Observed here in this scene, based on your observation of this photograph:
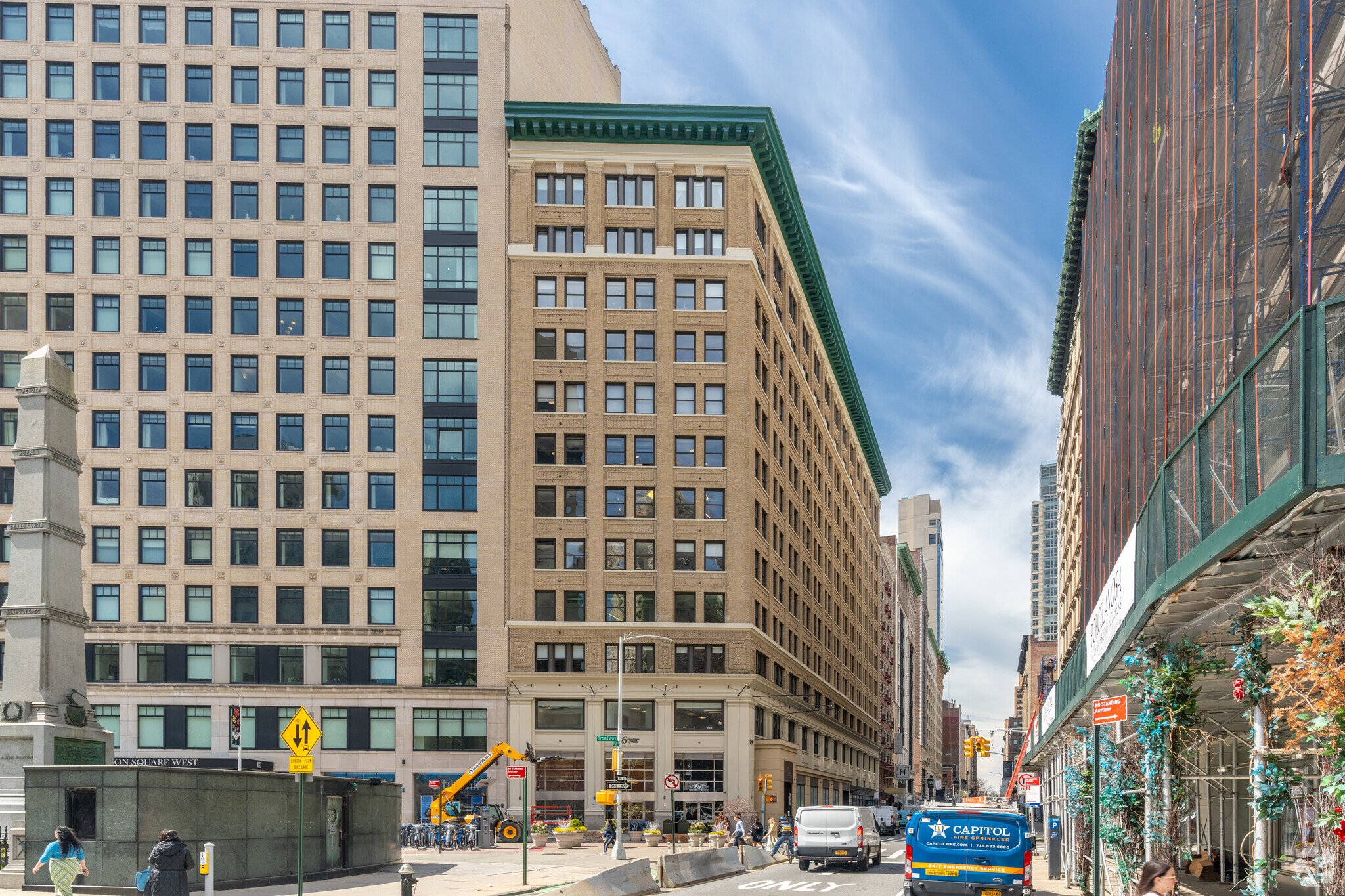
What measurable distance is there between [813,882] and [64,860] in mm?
21949

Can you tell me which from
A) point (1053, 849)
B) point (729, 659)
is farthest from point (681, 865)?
point (729, 659)

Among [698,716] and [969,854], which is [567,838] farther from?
[969,854]

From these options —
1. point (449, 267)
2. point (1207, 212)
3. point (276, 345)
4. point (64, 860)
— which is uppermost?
point (449, 267)

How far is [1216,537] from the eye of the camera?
13.2 meters

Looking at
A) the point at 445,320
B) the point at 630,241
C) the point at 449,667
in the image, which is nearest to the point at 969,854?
the point at 449,667

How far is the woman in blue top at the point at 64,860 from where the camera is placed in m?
21.0

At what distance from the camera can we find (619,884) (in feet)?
104

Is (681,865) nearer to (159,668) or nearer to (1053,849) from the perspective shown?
(1053,849)

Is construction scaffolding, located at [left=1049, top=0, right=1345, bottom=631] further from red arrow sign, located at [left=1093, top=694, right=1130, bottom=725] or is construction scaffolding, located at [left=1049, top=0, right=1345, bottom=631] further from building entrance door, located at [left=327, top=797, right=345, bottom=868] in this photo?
building entrance door, located at [left=327, top=797, right=345, bottom=868]

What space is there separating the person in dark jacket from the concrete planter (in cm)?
4087

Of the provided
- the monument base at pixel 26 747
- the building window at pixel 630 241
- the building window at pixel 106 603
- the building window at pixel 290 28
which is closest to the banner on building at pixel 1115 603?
the monument base at pixel 26 747

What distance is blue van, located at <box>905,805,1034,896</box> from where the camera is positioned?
2530 centimetres

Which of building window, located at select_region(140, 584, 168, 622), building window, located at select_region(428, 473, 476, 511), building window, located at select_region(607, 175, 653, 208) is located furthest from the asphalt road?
building window, located at select_region(607, 175, 653, 208)

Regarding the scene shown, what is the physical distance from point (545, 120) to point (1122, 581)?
59071 mm
